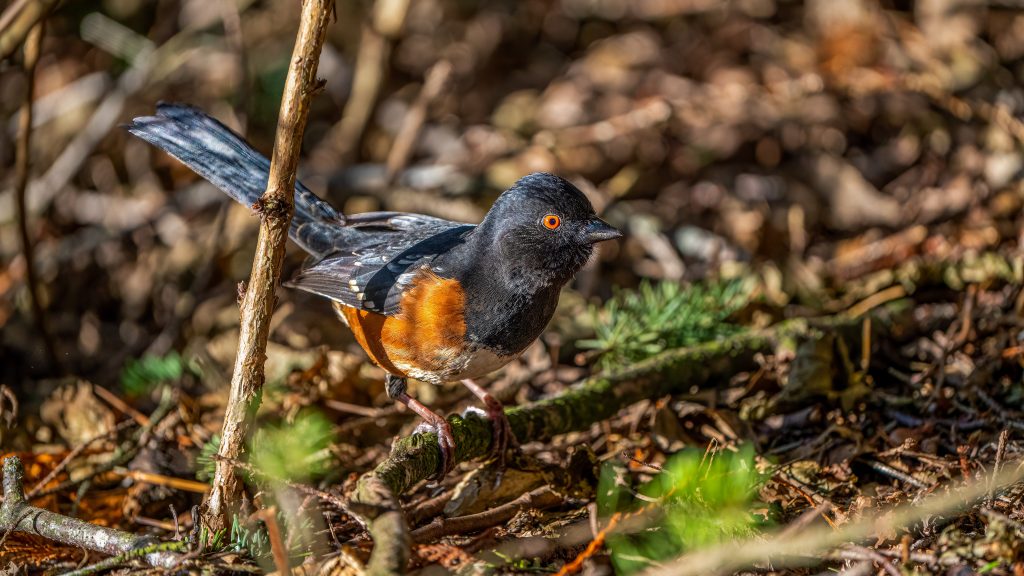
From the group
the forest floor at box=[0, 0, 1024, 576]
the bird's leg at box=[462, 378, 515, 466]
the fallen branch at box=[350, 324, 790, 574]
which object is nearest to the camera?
the fallen branch at box=[350, 324, 790, 574]

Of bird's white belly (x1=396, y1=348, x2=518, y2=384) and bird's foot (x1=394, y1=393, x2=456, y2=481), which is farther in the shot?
bird's white belly (x1=396, y1=348, x2=518, y2=384)

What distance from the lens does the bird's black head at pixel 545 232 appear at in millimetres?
3275

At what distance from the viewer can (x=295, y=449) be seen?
9.27 feet

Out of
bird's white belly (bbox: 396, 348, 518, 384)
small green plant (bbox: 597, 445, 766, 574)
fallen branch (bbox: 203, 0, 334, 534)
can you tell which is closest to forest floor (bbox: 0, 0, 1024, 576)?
small green plant (bbox: 597, 445, 766, 574)

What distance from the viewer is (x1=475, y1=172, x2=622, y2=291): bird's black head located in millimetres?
3275

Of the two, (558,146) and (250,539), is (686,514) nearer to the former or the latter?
(250,539)

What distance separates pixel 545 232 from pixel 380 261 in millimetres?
743

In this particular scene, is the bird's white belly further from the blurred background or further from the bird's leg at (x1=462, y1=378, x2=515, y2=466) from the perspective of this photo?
the blurred background

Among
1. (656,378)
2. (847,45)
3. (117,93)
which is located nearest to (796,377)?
(656,378)

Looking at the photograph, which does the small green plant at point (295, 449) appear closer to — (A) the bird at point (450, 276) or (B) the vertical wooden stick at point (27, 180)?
(A) the bird at point (450, 276)

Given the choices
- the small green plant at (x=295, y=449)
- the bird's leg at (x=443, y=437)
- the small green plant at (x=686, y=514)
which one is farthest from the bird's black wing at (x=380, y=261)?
the small green plant at (x=686, y=514)

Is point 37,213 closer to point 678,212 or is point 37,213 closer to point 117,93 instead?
point 117,93

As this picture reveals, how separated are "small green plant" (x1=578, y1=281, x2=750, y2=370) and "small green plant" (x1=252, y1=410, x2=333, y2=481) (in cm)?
120

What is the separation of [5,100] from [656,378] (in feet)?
18.1
